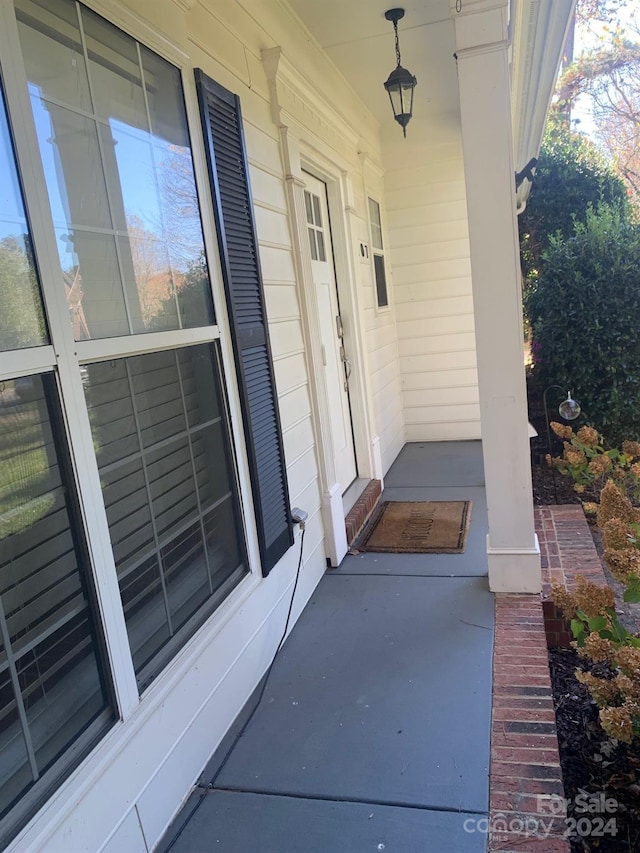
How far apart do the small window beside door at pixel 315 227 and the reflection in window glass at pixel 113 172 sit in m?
1.76

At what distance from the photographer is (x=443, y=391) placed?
6336 millimetres

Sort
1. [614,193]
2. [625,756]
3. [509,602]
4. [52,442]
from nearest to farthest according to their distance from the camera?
1. [52,442]
2. [625,756]
3. [509,602]
4. [614,193]

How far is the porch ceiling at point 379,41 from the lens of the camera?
10.4ft

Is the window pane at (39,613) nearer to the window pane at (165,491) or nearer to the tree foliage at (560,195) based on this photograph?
the window pane at (165,491)

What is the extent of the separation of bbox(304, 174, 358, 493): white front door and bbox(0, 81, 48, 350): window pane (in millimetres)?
2560

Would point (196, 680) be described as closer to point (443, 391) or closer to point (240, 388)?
point (240, 388)

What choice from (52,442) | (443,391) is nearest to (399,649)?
(52,442)

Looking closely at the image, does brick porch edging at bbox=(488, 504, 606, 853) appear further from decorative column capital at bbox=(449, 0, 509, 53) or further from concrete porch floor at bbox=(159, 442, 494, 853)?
decorative column capital at bbox=(449, 0, 509, 53)

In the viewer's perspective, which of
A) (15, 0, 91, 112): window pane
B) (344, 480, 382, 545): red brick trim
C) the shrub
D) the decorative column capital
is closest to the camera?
(15, 0, 91, 112): window pane

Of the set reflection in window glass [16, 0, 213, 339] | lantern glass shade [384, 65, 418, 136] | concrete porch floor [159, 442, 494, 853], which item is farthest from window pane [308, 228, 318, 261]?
concrete porch floor [159, 442, 494, 853]

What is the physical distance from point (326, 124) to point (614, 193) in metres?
4.52

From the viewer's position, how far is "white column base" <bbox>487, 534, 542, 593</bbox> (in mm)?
2893

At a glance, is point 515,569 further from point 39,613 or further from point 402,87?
point 402,87

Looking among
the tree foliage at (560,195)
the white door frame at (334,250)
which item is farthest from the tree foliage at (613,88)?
the white door frame at (334,250)
